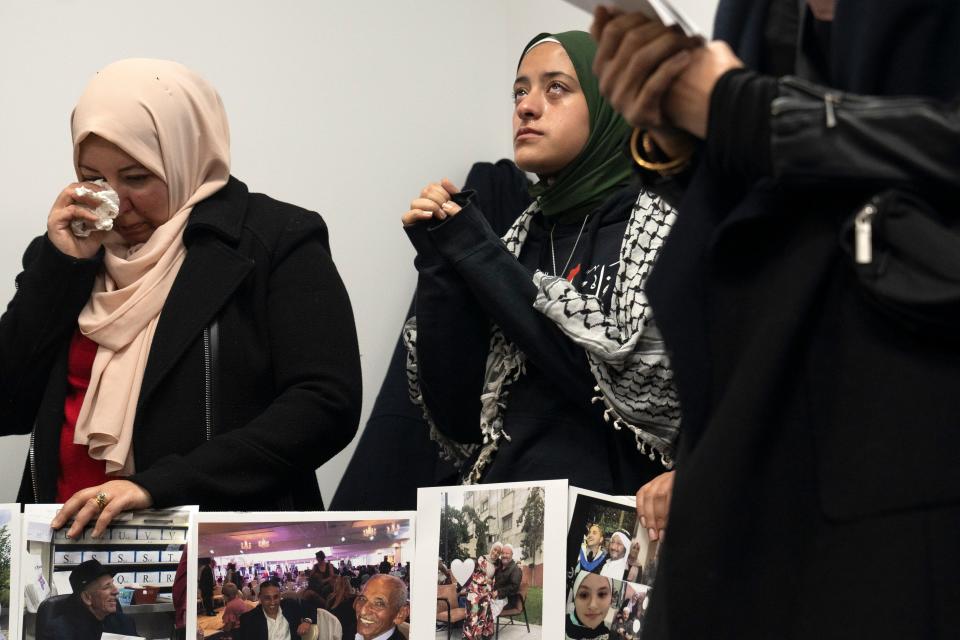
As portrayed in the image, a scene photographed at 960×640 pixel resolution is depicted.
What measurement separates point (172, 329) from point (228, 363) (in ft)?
0.33

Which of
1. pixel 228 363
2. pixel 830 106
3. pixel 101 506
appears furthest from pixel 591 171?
pixel 830 106

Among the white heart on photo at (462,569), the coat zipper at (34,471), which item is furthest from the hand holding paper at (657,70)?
the coat zipper at (34,471)

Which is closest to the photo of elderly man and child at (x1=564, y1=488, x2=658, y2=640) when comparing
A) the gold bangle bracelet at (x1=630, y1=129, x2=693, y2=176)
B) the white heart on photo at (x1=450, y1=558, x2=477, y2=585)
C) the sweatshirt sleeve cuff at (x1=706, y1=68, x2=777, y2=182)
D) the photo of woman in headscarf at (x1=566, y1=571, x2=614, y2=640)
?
the photo of woman in headscarf at (x1=566, y1=571, x2=614, y2=640)

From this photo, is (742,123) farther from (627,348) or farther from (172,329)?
(172,329)

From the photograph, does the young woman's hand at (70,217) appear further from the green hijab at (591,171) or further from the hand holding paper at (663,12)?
the hand holding paper at (663,12)

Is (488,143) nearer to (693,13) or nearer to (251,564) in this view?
(693,13)

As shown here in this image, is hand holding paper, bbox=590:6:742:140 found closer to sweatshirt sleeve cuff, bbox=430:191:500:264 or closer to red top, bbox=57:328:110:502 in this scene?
sweatshirt sleeve cuff, bbox=430:191:500:264

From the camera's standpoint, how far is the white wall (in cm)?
252

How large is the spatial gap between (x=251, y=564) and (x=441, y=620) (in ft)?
0.88

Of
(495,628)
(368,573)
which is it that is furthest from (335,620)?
(495,628)

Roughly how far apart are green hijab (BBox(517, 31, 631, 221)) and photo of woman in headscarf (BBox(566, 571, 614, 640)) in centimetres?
69

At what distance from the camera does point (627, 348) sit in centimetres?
162

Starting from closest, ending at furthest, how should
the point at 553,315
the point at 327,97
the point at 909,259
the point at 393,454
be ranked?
the point at 909,259
the point at 553,315
the point at 393,454
the point at 327,97

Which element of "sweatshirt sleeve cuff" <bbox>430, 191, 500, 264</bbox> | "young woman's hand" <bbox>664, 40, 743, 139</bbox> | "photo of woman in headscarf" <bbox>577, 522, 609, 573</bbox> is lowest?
"photo of woman in headscarf" <bbox>577, 522, 609, 573</bbox>
